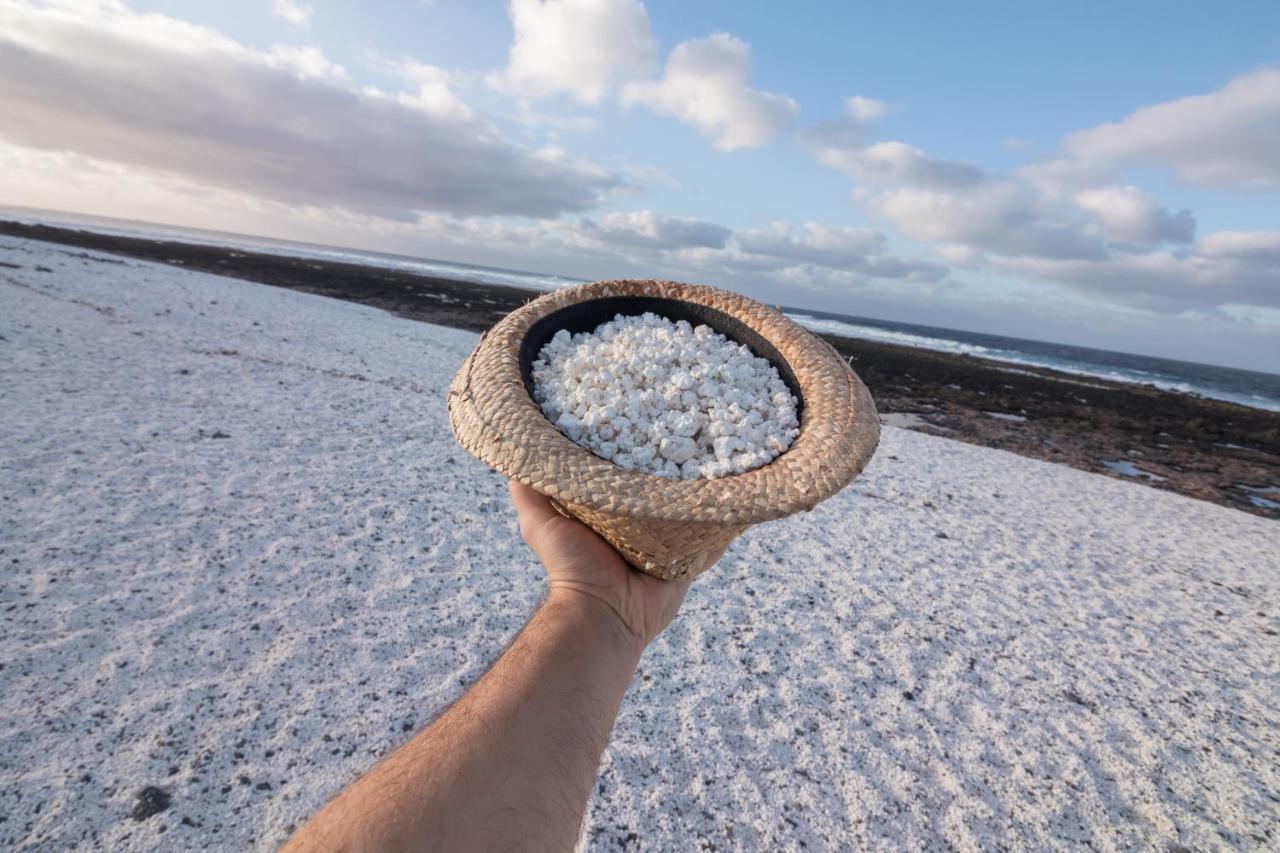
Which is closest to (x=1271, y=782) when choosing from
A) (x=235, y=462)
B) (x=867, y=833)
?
(x=867, y=833)

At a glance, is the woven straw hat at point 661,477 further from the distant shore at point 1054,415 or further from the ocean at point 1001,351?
the ocean at point 1001,351

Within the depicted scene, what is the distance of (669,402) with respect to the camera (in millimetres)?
1971

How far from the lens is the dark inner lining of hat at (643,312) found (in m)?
2.26

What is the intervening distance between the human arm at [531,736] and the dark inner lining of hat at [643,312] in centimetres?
75

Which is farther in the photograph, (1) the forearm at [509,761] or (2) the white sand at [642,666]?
(2) the white sand at [642,666]

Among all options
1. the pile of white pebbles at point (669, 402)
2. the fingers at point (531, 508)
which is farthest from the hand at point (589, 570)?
the pile of white pebbles at point (669, 402)

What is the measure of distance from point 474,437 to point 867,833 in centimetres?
223

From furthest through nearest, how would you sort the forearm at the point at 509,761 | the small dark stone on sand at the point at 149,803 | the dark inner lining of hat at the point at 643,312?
1. the dark inner lining of hat at the point at 643,312
2. the small dark stone on sand at the point at 149,803
3. the forearm at the point at 509,761

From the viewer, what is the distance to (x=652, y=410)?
195cm

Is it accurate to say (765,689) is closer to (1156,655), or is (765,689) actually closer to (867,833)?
(867,833)

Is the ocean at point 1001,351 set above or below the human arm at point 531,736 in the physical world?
above

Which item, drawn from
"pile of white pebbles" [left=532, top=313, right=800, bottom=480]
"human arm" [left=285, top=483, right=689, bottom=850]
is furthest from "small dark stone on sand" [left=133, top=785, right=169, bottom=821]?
"pile of white pebbles" [left=532, top=313, right=800, bottom=480]

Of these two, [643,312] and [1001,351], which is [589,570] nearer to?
[643,312]

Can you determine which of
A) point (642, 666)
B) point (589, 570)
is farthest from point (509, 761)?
point (642, 666)
